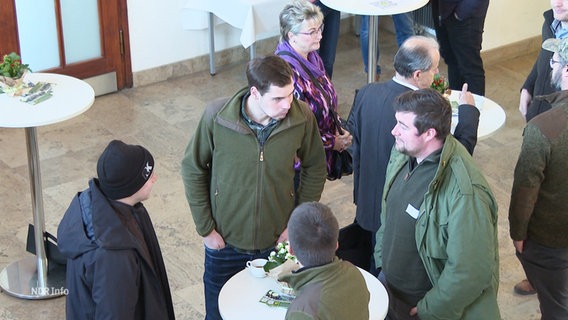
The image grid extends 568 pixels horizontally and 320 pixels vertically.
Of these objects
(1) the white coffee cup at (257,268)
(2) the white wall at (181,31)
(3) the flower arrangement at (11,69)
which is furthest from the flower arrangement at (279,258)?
(2) the white wall at (181,31)

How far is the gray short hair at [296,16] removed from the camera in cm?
451

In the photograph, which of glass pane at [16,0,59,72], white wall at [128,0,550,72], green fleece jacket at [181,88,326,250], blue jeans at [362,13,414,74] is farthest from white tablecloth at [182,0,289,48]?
green fleece jacket at [181,88,326,250]

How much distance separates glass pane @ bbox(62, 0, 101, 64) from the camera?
6496mm

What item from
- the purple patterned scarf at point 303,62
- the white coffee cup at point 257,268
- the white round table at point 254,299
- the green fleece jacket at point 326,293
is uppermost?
the purple patterned scarf at point 303,62

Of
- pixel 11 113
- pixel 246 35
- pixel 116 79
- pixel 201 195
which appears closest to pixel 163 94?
pixel 116 79

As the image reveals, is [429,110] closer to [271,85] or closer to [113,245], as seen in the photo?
[271,85]

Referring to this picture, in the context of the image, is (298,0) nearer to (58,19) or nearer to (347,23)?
(58,19)

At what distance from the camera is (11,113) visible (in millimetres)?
4328

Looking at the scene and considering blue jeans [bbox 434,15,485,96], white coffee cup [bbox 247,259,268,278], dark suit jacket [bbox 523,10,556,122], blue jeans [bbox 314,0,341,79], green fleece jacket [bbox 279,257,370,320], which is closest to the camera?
green fleece jacket [bbox 279,257,370,320]

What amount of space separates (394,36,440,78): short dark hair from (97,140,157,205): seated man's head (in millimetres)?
1300

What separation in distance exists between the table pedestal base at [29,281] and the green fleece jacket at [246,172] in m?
1.27

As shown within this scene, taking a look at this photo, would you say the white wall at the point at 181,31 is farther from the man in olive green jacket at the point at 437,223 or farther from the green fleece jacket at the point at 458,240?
the green fleece jacket at the point at 458,240

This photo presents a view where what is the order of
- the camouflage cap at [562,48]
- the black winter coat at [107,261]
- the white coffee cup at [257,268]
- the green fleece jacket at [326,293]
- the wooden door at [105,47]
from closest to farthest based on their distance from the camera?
the green fleece jacket at [326,293] < the black winter coat at [107,261] < the white coffee cup at [257,268] < the camouflage cap at [562,48] < the wooden door at [105,47]

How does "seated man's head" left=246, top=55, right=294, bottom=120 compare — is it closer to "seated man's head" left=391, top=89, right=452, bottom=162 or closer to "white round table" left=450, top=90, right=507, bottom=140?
"seated man's head" left=391, top=89, right=452, bottom=162
